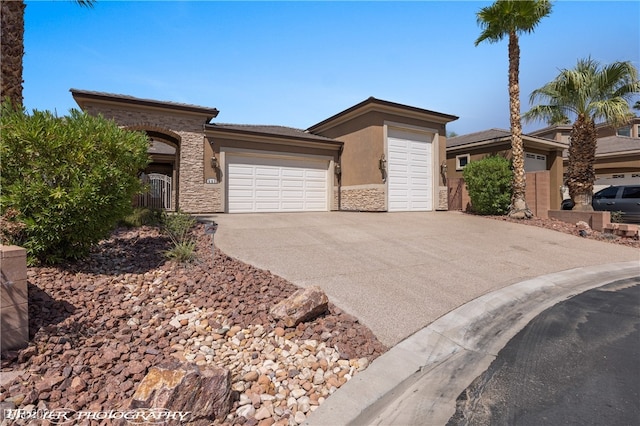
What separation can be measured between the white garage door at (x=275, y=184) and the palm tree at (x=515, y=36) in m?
8.74

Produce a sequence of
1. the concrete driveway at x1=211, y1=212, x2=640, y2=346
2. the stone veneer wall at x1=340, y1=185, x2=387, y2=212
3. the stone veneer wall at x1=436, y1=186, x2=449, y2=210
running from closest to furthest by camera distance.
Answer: the concrete driveway at x1=211, y1=212, x2=640, y2=346 < the stone veneer wall at x1=340, y1=185, x2=387, y2=212 < the stone veneer wall at x1=436, y1=186, x2=449, y2=210

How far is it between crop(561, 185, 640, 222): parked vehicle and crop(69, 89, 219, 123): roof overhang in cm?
1890

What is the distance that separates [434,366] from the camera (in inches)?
138

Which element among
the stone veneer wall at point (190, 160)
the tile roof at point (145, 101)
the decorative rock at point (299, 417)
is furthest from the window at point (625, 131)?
the decorative rock at point (299, 417)

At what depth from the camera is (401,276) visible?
6188 mm

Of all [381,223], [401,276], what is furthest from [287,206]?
[401,276]

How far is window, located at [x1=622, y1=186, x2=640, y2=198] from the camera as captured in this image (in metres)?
14.8

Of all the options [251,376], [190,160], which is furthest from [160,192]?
[251,376]

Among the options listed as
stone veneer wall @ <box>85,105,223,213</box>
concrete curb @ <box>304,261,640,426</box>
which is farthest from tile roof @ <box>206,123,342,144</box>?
concrete curb @ <box>304,261,640,426</box>

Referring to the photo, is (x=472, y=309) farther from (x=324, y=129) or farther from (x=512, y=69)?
(x=324, y=129)

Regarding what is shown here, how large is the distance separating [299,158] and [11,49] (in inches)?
432

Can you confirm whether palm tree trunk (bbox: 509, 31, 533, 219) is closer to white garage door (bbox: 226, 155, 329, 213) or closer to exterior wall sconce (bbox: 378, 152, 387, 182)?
exterior wall sconce (bbox: 378, 152, 387, 182)

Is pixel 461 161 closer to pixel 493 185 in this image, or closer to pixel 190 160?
pixel 493 185

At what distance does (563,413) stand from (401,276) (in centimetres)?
350
